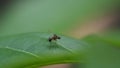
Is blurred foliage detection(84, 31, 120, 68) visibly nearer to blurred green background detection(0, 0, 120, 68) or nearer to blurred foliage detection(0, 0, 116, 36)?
blurred green background detection(0, 0, 120, 68)

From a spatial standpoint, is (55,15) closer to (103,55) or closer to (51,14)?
(51,14)

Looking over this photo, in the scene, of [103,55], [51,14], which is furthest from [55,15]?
[103,55]

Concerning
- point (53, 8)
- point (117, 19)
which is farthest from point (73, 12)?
point (117, 19)

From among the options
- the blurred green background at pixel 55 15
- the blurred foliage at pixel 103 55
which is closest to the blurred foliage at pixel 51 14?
the blurred green background at pixel 55 15

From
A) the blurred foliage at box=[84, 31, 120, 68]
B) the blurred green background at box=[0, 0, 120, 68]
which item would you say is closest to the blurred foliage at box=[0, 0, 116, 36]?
the blurred green background at box=[0, 0, 120, 68]

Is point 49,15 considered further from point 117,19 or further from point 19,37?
point 117,19

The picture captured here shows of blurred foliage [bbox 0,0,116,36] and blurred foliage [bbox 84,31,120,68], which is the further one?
blurred foliage [bbox 0,0,116,36]

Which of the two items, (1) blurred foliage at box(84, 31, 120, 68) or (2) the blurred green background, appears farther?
(2) the blurred green background

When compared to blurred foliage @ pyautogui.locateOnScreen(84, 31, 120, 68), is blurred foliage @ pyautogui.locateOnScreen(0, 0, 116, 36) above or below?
above

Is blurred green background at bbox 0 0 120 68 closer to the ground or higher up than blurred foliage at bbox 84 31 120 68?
Result: higher up
